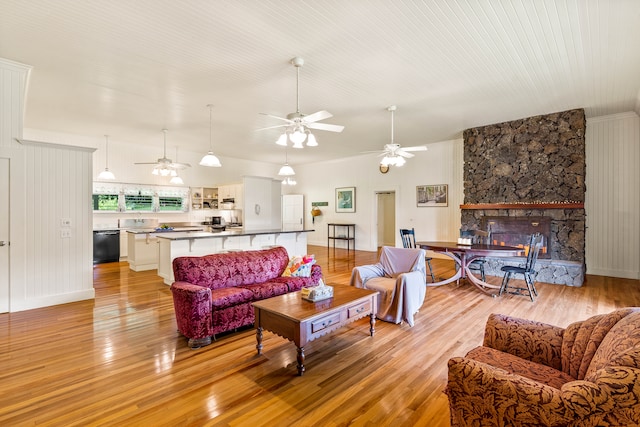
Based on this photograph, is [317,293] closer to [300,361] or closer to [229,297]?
[300,361]

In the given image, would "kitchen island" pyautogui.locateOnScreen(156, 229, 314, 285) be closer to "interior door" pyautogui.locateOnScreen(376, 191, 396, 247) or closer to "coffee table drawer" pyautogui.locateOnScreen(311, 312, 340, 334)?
"coffee table drawer" pyautogui.locateOnScreen(311, 312, 340, 334)

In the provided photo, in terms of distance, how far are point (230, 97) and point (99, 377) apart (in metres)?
4.05

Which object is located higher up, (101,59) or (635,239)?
(101,59)

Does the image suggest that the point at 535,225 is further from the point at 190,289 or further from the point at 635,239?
the point at 190,289

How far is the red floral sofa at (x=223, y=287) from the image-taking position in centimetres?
296

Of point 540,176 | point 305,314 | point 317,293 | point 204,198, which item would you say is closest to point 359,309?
point 317,293

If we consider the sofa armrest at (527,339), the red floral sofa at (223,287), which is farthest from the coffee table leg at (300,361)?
the sofa armrest at (527,339)


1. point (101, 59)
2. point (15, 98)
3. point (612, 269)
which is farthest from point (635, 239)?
point (15, 98)

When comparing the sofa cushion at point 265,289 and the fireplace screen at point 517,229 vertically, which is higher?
the fireplace screen at point 517,229

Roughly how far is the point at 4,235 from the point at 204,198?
5774 mm

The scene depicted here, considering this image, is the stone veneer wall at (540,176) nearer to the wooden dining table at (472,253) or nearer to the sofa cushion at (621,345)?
the wooden dining table at (472,253)

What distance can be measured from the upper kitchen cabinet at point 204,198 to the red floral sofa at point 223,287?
20.3ft

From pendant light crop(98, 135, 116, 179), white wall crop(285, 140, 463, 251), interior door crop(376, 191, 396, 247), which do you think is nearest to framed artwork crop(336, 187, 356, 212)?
white wall crop(285, 140, 463, 251)

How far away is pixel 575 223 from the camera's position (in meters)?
5.49
